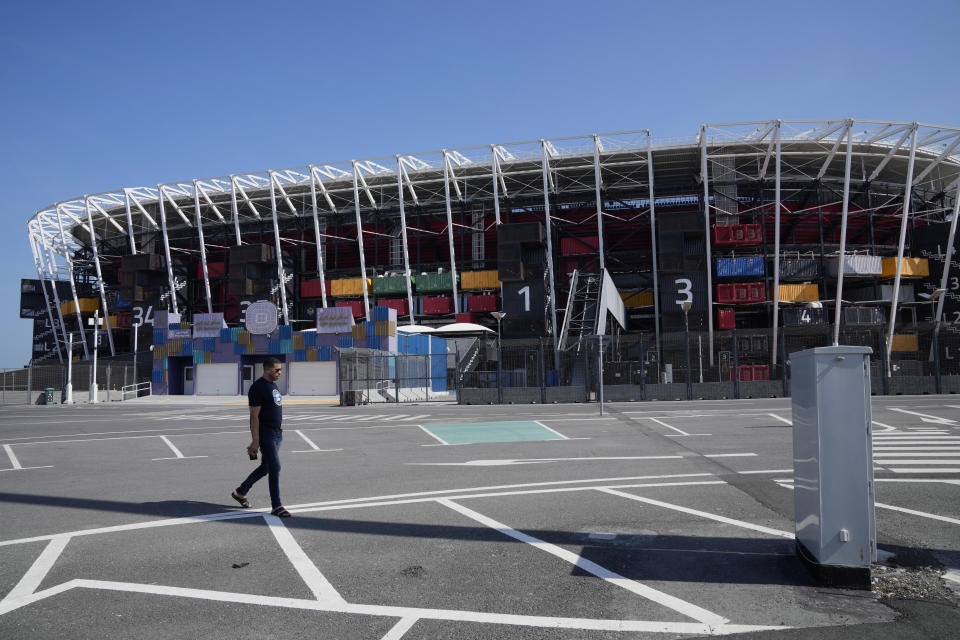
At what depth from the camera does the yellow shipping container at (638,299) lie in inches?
2154

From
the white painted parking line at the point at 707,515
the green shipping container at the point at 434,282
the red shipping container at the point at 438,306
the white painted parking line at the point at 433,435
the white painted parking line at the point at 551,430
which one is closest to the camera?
the white painted parking line at the point at 707,515

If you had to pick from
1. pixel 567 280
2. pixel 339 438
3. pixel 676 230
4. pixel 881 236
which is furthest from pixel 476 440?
pixel 881 236

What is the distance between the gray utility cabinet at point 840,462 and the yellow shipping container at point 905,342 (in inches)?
1087

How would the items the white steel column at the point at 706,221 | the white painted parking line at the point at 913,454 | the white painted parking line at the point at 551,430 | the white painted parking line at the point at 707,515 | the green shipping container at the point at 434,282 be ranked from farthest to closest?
the green shipping container at the point at 434,282 < the white steel column at the point at 706,221 < the white painted parking line at the point at 551,430 < the white painted parking line at the point at 913,454 < the white painted parking line at the point at 707,515

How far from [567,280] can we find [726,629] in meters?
53.1

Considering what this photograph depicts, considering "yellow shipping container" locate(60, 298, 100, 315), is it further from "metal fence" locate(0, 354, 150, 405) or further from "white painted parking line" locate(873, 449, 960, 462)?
"white painted parking line" locate(873, 449, 960, 462)

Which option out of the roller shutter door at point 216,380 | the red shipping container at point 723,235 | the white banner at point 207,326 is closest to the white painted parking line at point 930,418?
the red shipping container at point 723,235

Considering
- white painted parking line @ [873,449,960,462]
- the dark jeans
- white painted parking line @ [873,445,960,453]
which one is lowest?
white painted parking line @ [873,445,960,453]

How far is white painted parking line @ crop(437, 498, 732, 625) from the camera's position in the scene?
4.20 m

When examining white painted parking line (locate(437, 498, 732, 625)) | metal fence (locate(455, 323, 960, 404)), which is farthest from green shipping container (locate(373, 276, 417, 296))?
white painted parking line (locate(437, 498, 732, 625))

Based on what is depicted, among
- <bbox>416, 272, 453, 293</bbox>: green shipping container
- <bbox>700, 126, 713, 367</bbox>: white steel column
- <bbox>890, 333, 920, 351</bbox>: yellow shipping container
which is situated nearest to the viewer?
<bbox>890, 333, 920, 351</bbox>: yellow shipping container

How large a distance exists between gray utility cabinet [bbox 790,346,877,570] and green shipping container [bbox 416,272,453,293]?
53.4m

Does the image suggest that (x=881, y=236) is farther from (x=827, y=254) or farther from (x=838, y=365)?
(x=838, y=365)

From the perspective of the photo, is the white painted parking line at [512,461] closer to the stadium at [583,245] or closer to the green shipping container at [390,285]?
the stadium at [583,245]
